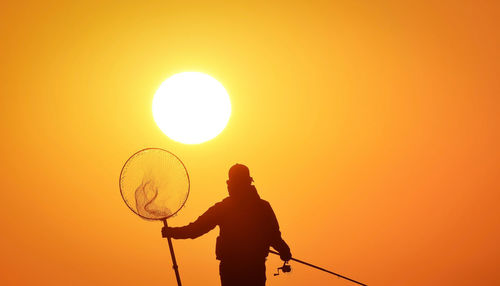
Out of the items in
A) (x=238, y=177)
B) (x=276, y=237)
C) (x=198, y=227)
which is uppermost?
(x=238, y=177)

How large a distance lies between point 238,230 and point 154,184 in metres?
0.98

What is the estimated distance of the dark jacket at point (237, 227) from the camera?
387 centimetres

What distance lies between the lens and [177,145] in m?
7.93

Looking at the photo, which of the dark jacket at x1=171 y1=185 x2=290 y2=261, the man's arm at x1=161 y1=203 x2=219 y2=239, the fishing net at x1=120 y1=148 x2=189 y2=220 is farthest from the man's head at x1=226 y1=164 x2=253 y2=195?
the fishing net at x1=120 y1=148 x2=189 y2=220

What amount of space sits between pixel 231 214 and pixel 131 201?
957 millimetres

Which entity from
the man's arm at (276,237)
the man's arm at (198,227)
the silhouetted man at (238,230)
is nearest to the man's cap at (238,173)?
the silhouetted man at (238,230)

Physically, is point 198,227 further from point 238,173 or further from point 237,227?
point 238,173

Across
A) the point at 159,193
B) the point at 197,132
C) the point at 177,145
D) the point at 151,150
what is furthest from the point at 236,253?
the point at 177,145

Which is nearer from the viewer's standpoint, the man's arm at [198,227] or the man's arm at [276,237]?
the man's arm at [198,227]

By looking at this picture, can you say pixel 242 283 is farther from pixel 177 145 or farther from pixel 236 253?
pixel 177 145

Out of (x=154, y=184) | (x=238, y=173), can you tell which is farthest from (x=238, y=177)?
(x=154, y=184)

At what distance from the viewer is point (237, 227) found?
12.7 feet

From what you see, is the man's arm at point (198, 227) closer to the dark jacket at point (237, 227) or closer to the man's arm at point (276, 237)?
the dark jacket at point (237, 227)

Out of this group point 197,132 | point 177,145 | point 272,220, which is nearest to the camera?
point 272,220
